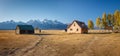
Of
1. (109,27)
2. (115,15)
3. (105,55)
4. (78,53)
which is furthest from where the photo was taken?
(109,27)

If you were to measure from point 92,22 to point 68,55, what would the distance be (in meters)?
120

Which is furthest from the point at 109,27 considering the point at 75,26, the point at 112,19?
the point at 75,26

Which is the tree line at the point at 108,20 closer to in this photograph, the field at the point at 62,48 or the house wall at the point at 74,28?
the house wall at the point at 74,28

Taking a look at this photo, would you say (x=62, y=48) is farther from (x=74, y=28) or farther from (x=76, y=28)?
(x=74, y=28)

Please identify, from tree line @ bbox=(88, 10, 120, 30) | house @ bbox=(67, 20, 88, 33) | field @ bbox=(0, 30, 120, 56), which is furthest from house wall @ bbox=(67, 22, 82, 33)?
field @ bbox=(0, 30, 120, 56)

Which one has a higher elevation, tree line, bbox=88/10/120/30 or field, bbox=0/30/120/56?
tree line, bbox=88/10/120/30

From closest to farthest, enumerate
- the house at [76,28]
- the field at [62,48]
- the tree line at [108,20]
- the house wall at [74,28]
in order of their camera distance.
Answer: the field at [62,48], the house at [76,28], the house wall at [74,28], the tree line at [108,20]

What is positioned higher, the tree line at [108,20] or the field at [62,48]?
the tree line at [108,20]

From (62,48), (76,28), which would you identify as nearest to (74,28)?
(76,28)

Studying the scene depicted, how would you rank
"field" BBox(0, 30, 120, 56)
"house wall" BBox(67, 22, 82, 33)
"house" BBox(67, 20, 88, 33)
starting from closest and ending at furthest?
1. "field" BBox(0, 30, 120, 56)
2. "house" BBox(67, 20, 88, 33)
3. "house wall" BBox(67, 22, 82, 33)

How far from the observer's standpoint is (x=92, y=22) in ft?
476

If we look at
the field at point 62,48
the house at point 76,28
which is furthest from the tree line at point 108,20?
the field at point 62,48

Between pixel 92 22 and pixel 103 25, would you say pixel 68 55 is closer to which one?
pixel 103 25

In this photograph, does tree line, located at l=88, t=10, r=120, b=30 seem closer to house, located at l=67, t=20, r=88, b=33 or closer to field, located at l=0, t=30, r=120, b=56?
house, located at l=67, t=20, r=88, b=33
